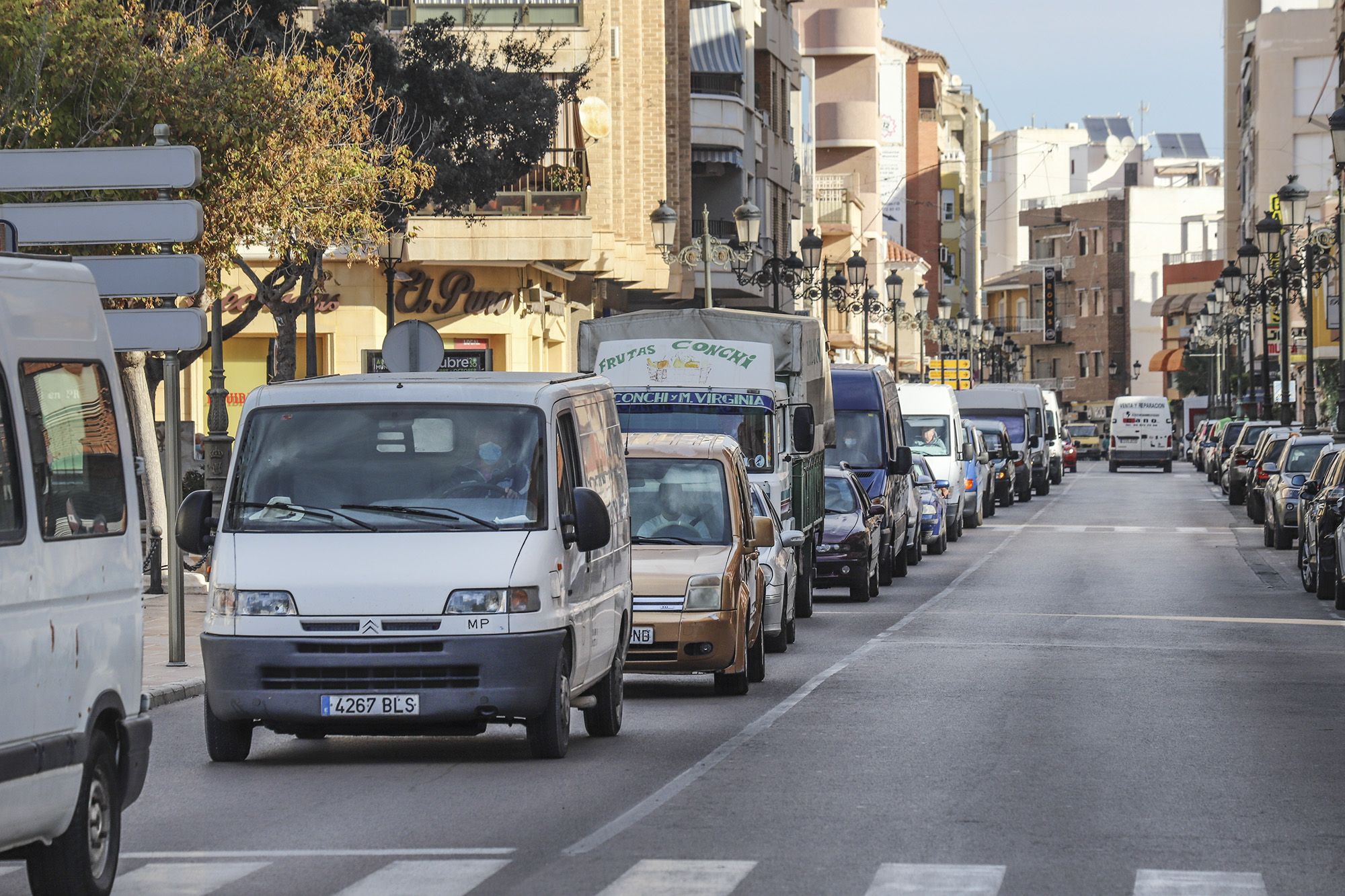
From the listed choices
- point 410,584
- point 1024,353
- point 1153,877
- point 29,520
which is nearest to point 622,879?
→ point 1153,877

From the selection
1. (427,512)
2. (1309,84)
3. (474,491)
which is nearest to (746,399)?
(474,491)

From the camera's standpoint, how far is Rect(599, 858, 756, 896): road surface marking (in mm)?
8938

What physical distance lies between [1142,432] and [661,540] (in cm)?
7396

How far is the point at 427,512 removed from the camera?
13.0m

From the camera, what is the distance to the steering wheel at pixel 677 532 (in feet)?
57.7

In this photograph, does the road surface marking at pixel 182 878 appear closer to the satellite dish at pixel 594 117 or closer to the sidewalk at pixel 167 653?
the sidewalk at pixel 167 653

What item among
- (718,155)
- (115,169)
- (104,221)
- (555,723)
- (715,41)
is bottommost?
(555,723)

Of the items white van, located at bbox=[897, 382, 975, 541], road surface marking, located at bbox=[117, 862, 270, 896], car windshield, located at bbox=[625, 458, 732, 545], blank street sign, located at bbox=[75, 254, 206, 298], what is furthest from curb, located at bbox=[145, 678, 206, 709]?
white van, located at bbox=[897, 382, 975, 541]

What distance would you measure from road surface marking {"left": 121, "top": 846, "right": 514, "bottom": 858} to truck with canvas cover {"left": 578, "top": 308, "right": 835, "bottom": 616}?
45.0 ft

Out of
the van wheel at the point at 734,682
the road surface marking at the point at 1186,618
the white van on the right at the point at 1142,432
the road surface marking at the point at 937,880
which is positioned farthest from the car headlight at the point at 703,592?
the white van on the right at the point at 1142,432

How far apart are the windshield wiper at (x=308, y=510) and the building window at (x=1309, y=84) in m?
122

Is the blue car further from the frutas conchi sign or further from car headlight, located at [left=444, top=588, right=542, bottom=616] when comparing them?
car headlight, located at [left=444, top=588, right=542, bottom=616]

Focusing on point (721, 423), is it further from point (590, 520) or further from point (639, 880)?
point (639, 880)

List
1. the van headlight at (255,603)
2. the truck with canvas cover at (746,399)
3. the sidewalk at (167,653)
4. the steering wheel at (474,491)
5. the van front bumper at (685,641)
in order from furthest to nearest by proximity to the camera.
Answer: the truck with canvas cover at (746,399) < the sidewalk at (167,653) < the van front bumper at (685,641) < the steering wheel at (474,491) < the van headlight at (255,603)
